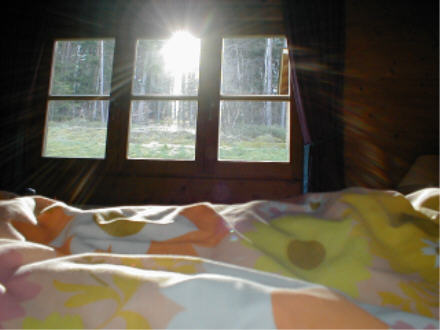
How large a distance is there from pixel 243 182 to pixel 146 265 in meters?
1.71

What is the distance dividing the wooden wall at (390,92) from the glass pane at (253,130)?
1.54 feet

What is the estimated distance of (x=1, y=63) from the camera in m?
2.36

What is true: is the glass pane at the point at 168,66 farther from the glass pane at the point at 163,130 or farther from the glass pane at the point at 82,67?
the glass pane at the point at 82,67

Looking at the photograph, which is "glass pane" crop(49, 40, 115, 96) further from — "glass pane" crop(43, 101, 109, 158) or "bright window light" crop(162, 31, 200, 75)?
"bright window light" crop(162, 31, 200, 75)

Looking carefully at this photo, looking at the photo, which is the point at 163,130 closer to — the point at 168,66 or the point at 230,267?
the point at 168,66

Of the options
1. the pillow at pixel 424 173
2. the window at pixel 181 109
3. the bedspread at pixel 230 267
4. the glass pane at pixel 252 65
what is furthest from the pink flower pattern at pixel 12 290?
the glass pane at pixel 252 65

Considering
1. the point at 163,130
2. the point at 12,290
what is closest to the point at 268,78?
the point at 163,130

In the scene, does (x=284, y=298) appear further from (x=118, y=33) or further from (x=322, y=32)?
(x=118, y=33)

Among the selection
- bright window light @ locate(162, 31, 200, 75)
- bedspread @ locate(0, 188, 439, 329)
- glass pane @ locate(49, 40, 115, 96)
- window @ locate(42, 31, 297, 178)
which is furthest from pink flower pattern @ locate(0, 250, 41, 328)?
glass pane @ locate(49, 40, 115, 96)

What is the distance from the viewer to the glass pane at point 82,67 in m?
2.36

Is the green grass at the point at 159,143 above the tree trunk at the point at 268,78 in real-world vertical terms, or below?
below

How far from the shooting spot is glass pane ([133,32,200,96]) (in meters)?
2.26

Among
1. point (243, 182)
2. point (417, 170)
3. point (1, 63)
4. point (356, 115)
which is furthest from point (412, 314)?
point (1, 63)

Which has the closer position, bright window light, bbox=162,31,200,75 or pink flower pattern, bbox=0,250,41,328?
pink flower pattern, bbox=0,250,41,328
